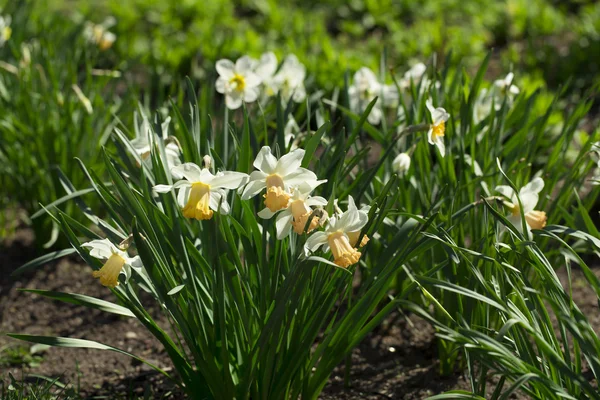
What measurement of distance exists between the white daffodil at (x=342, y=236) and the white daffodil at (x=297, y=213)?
1.2 inches

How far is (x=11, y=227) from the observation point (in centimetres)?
350

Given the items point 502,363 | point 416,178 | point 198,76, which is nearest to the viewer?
point 502,363

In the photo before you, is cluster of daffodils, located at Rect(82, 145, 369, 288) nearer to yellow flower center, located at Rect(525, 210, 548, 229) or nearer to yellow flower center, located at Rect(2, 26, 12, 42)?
yellow flower center, located at Rect(525, 210, 548, 229)

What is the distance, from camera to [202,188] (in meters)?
1.76

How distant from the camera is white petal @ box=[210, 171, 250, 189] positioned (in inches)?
70.2

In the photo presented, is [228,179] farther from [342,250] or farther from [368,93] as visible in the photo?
[368,93]

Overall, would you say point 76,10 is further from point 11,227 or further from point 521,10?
point 521,10

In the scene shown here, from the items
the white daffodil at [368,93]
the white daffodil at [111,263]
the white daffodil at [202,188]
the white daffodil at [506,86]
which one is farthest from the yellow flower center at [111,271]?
the white daffodil at [506,86]

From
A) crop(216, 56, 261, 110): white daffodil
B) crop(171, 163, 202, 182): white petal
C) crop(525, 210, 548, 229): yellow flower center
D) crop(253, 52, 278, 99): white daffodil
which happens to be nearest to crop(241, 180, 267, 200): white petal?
crop(171, 163, 202, 182): white petal

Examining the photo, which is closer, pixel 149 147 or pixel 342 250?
pixel 342 250

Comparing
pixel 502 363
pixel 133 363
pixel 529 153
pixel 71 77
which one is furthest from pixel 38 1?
pixel 502 363

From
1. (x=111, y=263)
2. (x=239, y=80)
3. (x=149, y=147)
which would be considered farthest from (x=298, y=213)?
(x=239, y=80)

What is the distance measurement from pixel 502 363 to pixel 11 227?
101 inches

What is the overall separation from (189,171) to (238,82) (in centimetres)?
96
